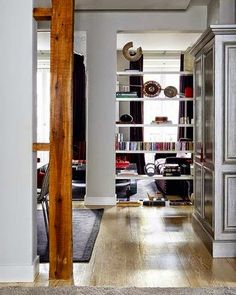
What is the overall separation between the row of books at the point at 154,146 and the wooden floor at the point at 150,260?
1864 millimetres

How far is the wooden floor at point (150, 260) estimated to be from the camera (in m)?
3.68

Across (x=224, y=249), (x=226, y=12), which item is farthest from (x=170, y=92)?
(x=224, y=249)

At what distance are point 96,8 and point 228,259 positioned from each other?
14.9 ft

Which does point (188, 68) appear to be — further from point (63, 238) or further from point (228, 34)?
point (63, 238)

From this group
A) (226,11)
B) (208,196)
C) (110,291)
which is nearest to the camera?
(110,291)

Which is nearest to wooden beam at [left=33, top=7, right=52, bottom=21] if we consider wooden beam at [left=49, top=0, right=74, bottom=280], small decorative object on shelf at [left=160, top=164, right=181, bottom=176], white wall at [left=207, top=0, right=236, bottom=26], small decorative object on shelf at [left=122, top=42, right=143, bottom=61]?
wooden beam at [left=49, top=0, right=74, bottom=280]

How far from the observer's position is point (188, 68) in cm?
1073

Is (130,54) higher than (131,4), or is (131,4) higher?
(131,4)

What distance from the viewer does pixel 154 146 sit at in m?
7.86

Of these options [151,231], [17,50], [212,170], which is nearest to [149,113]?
[151,231]

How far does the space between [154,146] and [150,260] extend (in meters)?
3.73

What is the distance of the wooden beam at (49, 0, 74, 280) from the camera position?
3.64 metres

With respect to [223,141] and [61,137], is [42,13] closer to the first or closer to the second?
[61,137]

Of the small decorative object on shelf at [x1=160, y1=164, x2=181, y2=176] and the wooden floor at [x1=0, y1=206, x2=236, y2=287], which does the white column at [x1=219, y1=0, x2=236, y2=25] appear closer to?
the small decorative object on shelf at [x1=160, y1=164, x2=181, y2=176]
